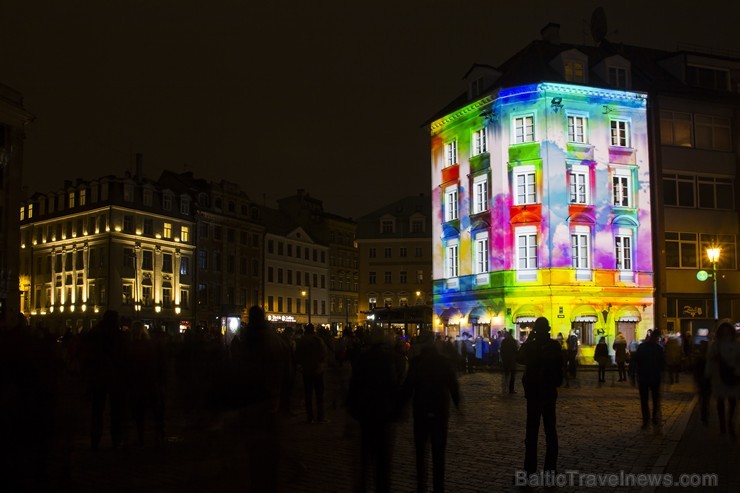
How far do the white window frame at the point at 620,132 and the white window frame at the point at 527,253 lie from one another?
7337 mm

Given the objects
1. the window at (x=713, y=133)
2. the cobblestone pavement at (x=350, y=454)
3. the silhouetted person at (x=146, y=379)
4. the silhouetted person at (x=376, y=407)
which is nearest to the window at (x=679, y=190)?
the window at (x=713, y=133)

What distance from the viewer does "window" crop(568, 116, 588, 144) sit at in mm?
43125

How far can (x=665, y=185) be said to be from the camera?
147ft

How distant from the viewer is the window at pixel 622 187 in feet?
144

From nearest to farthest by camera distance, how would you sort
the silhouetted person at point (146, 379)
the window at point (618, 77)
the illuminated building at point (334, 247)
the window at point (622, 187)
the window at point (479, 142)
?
the silhouetted person at point (146, 379) < the window at point (622, 187) < the window at point (618, 77) < the window at point (479, 142) < the illuminated building at point (334, 247)

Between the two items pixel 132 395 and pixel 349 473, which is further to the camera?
pixel 132 395

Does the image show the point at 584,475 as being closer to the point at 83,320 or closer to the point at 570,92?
the point at 570,92

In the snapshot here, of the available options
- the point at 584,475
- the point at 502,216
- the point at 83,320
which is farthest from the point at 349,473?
the point at 83,320

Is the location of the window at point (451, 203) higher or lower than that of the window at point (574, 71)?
lower

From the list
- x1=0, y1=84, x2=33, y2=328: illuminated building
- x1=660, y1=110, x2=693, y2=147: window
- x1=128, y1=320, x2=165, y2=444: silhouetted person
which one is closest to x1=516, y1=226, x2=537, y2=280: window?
x1=660, y1=110, x2=693, y2=147: window

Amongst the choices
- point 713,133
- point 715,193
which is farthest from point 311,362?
point 713,133

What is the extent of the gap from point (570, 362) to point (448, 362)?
879 inches

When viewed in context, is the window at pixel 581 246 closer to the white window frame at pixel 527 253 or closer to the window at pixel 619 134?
the white window frame at pixel 527 253

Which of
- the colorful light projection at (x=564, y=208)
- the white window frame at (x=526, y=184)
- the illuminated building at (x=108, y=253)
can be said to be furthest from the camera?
the illuminated building at (x=108, y=253)
